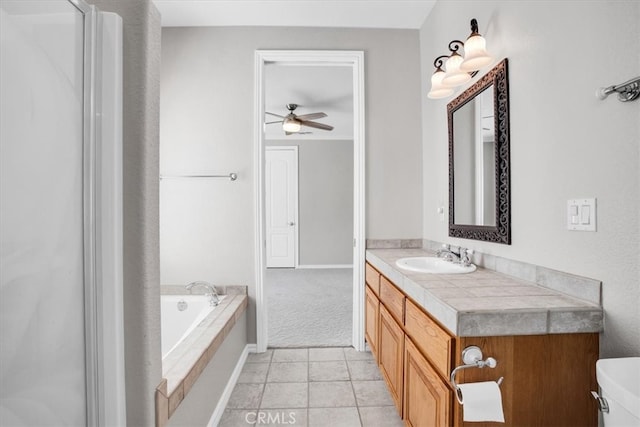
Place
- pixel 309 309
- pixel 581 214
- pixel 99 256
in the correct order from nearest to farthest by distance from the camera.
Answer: pixel 99 256
pixel 581 214
pixel 309 309

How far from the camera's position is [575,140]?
3.55ft

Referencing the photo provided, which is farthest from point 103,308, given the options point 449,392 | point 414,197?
point 414,197

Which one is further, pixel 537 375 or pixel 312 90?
pixel 312 90

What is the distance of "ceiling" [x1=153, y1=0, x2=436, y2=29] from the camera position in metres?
2.19

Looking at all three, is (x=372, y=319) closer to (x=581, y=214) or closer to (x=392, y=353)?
(x=392, y=353)

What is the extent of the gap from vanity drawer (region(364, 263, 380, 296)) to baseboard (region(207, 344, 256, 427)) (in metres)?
1.04

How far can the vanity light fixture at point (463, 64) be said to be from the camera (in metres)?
1.47

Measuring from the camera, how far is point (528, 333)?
3.12ft

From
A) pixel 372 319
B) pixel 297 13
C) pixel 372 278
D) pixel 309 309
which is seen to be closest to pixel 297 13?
pixel 297 13

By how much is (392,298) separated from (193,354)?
102 cm

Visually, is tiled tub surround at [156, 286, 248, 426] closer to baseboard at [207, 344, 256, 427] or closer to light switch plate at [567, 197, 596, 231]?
baseboard at [207, 344, 256, 427]

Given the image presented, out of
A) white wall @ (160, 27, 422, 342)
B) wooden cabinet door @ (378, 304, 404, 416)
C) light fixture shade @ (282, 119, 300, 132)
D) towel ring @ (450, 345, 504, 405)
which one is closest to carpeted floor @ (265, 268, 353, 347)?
white wall @ (160, 27, 422, 342)

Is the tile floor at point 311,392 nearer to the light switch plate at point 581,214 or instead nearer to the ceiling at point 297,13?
the light switch plate at point 581,214

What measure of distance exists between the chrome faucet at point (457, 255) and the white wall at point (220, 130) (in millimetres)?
691
